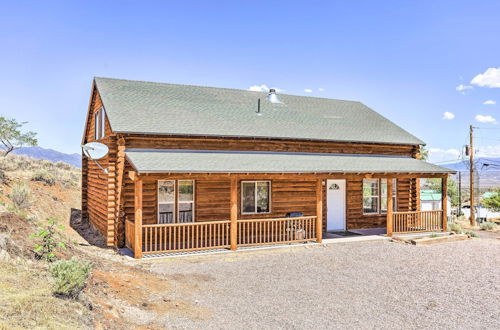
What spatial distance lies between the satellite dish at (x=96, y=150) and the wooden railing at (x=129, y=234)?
2.56 m

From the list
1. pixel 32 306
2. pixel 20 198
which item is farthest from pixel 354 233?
pixel 20 198

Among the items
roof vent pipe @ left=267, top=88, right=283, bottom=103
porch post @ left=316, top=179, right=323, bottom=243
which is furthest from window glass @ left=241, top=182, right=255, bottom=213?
roof vent pipe @ left=267, top=88, right=283, bottom=103

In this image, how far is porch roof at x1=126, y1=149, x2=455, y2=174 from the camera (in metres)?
11.5

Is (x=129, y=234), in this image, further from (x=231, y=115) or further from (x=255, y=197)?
(x=231, y=115)

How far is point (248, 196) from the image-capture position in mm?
14648

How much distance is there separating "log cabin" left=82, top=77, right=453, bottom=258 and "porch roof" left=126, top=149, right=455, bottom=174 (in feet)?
0.16

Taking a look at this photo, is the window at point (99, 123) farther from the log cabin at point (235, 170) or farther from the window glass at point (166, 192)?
the window glass at point (166, 192)

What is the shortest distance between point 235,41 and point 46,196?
15.0 metres

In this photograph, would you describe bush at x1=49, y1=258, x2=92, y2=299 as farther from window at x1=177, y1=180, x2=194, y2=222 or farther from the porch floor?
the porch floor

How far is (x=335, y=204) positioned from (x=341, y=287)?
834 cm

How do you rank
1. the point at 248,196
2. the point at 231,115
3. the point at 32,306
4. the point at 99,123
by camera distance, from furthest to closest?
the point at 231,115
the point at 99,123
the point at 248,196
the point at 32,306

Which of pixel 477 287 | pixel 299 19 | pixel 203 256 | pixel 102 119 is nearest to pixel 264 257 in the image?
pixel 203 256

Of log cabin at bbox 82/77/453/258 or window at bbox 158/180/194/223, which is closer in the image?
log cabin at bbox 82/77/453/258

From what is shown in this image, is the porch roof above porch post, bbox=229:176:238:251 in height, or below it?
above
